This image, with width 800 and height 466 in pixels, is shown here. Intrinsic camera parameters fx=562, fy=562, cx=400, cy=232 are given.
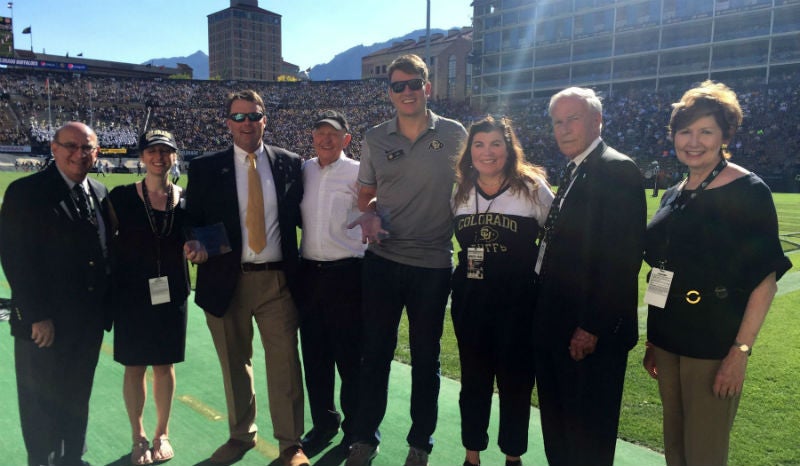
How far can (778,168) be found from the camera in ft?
105

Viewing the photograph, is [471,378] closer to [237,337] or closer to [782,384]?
[237,337]

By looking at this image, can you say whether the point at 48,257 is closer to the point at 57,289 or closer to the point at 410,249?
the point at 57,289

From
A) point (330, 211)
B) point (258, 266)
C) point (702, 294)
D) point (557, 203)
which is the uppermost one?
point (557, 203)

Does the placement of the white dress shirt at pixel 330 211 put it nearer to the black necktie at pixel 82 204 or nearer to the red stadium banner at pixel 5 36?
the black necktie at pixel 82 204

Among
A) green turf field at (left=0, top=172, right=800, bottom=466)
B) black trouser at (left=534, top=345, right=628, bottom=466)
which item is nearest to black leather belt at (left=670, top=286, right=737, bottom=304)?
black trouser at (left=534, top=345, right=628, bottom=466)

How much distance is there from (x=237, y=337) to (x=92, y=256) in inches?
38.7

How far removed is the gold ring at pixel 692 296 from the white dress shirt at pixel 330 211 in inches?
77.4

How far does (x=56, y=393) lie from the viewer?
3.12 m

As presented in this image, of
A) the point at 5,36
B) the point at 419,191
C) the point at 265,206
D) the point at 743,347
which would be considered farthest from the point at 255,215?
the point at 5,36

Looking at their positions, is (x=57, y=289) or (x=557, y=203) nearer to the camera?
(x=557, y=203)

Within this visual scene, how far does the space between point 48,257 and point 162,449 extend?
135 cm

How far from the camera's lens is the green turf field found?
351cm

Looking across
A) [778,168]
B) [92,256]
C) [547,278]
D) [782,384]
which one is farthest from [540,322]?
[778,168]

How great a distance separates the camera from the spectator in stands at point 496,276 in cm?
310
